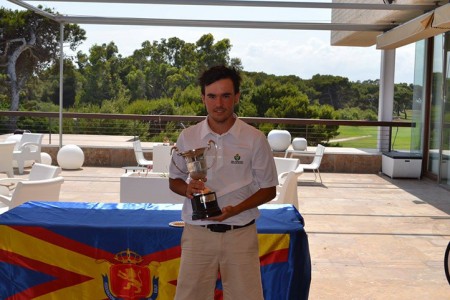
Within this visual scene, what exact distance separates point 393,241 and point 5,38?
1281 inches

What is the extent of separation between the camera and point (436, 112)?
34.2 feet

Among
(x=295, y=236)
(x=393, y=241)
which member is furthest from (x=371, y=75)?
(x=295, y=236)

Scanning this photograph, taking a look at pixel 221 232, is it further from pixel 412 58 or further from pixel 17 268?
pixel 412 58

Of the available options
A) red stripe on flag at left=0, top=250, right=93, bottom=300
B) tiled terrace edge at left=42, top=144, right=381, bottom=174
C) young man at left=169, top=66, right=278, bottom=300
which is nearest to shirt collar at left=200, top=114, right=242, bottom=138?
young man at left=169, top=66, right=278, bottom=300

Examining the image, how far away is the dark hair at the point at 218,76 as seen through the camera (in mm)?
2586

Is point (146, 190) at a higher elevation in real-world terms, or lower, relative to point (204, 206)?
lower

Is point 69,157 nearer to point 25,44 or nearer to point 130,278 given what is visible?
point 130,278

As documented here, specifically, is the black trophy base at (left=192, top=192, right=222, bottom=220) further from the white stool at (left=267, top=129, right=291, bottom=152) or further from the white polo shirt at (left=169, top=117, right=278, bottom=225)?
the white stool at (left=267, top=129, right=291, bottom=152)

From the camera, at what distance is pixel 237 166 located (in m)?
2.60

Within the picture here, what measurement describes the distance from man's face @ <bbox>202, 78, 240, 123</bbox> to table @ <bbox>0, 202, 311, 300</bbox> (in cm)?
80

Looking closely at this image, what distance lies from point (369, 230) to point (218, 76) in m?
4.33

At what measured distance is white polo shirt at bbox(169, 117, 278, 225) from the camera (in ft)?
8.54

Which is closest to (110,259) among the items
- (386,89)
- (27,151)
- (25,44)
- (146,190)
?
(146,190)

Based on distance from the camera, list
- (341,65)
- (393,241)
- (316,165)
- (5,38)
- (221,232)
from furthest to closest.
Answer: (341,65), (5,38), (316,165), (393,241), (221,232)
